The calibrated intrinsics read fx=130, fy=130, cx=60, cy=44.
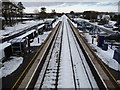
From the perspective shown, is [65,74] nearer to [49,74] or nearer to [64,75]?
[64,75]

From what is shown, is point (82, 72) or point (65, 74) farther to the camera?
point (82, 72)

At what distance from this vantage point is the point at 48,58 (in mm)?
11367

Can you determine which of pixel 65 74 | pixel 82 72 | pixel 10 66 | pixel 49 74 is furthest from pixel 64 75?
pixel 10 66

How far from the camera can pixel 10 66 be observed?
31.6 feet

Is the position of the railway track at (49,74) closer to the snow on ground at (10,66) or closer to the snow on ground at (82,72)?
the snow on ground at (82,72)

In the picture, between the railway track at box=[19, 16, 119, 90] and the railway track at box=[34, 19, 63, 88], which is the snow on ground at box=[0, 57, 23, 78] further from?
the railway track at box=[34, 19, 63, 88]

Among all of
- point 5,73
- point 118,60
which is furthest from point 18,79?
point 118,60

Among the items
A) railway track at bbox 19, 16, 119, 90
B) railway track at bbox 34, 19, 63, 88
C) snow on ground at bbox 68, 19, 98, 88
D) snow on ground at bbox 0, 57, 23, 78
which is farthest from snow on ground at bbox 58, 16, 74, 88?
snow on ground at bbox 0, 57, 23, 78

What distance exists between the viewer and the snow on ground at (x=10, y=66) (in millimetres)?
8690

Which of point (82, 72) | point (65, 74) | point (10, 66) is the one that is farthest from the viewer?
point (10, 66)

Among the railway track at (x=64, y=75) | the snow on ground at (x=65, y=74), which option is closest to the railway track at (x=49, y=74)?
the railway track at (x=64, y=75)

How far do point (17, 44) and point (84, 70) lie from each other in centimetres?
670

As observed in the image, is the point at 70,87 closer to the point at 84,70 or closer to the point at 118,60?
the point at 84,70

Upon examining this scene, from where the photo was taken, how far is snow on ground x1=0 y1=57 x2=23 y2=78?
869cm
